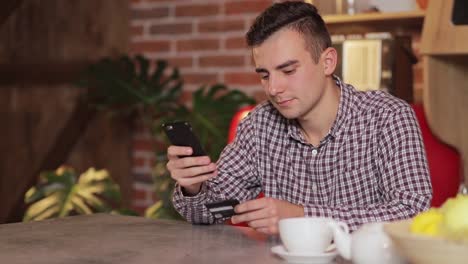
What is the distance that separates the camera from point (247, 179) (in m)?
2.26

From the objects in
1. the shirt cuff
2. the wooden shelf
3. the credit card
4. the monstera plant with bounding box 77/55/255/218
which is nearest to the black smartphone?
the credit card

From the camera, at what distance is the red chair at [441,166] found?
240cm

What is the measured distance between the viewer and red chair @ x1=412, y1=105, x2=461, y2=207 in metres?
2.40

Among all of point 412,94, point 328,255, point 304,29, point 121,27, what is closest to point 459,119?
point 412,94

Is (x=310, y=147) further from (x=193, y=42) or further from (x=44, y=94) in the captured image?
(x=44, y=94)

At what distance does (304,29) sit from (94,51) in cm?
228

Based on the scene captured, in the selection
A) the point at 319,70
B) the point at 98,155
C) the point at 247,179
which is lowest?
the point at 98,155

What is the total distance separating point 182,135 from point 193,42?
1.97 metres

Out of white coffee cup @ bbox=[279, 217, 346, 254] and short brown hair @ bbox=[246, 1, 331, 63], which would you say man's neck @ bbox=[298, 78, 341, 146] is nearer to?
short brown hair @ bbox=[246, 1, 331, 63]

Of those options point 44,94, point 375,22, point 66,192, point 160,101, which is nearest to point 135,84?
point 160,101

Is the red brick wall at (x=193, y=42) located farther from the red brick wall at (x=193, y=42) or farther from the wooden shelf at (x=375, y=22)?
the wooden shelf at (x=375, y=22)

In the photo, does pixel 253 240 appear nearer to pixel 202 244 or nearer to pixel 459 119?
pixel 202 244

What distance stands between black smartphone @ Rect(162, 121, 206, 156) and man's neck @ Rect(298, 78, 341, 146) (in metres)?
0.35

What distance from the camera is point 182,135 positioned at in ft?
6.14
